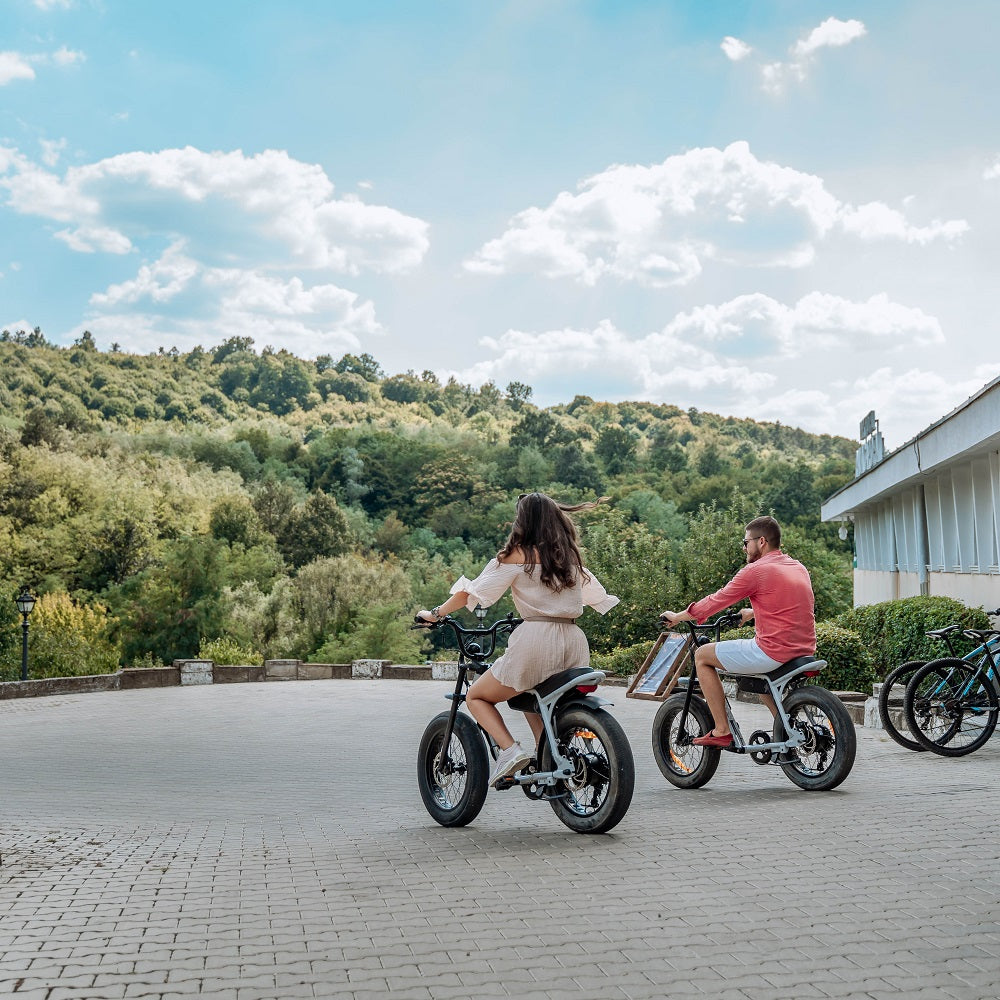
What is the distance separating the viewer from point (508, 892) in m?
5.19

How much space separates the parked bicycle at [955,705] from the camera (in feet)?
32.1

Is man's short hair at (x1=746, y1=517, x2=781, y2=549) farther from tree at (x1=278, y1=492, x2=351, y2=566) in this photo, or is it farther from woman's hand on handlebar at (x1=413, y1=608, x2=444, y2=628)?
tree at (x1=278, y1=492, x2=351, y2=566)

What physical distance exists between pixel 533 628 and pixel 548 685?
0.32 meters

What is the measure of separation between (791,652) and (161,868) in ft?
Result: 14.2

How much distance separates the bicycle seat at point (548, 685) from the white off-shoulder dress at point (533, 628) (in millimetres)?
36

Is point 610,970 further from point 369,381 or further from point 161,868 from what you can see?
point 369,381

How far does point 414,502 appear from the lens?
337ft

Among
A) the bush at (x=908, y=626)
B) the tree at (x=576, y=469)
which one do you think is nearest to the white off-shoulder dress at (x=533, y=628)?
the bush at (x=908, y=626)

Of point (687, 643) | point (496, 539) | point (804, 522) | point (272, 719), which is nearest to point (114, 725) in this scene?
point (272, 719)

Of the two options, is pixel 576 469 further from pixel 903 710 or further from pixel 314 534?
pixel 903 710

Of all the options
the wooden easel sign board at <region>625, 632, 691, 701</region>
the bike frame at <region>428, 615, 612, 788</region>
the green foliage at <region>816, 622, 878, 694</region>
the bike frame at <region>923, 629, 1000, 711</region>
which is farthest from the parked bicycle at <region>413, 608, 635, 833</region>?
the green foliage at <region>816, 622, 878, 694</region>

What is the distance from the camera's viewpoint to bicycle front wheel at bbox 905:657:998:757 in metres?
9.80

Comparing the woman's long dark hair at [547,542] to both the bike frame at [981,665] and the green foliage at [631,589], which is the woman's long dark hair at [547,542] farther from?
the green foliage at [631,589]

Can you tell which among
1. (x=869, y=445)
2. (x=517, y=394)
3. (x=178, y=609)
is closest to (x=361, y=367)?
(x=517, y=394)
